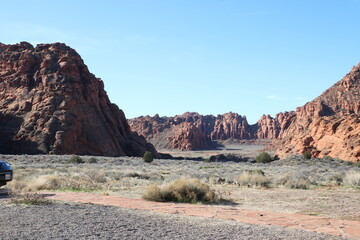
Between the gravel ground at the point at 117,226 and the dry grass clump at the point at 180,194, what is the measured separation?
2.70m

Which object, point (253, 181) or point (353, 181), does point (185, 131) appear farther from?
point (353, 181)

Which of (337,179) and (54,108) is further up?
(54,108)

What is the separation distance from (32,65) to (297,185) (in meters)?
65.0

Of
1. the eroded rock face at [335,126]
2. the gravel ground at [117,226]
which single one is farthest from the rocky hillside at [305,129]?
the gravel ground at [117,226]

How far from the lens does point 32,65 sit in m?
70.5

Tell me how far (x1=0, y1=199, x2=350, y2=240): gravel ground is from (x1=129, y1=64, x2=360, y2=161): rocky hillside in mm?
48622

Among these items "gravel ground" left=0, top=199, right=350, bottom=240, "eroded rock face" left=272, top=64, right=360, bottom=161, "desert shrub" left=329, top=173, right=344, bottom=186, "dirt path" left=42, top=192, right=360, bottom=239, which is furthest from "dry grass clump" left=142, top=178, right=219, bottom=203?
"eroded rock face" left=272, top=64, right=360, bottom=161

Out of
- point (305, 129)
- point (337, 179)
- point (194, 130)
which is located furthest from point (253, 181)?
point (194, 130)

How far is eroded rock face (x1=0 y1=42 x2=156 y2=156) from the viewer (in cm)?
5988

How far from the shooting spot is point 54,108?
62969 mm

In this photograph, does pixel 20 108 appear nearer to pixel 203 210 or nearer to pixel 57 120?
pixel 57 120

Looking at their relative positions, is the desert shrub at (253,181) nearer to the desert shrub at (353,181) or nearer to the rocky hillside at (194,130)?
the desert shrub at (353,181)

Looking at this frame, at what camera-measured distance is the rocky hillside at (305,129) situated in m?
56.8

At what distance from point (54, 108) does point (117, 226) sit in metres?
60.1
